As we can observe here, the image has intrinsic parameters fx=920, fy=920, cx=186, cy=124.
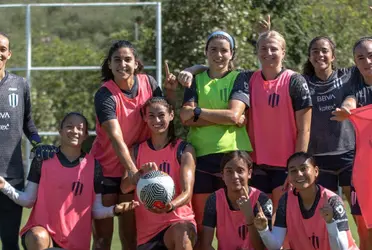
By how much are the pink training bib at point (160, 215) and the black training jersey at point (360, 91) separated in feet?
4.86

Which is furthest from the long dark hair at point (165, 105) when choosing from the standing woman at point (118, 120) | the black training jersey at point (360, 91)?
the black training jersey at point (360, 91)

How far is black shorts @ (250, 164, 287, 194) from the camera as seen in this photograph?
7375 mm

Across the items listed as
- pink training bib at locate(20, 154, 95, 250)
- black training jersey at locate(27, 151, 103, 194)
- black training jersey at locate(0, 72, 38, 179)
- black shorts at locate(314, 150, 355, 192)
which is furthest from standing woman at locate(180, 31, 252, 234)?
black training jersey at locate(0, 72, 38, 179)

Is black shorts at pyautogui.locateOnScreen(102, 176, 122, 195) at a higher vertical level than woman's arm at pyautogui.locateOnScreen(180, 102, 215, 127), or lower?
lower

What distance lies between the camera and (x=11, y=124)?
745 centimetres

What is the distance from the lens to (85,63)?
19.3m

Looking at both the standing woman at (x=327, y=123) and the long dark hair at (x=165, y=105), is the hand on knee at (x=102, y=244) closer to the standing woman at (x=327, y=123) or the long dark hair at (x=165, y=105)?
the long dark hair at (x=165, y=105)

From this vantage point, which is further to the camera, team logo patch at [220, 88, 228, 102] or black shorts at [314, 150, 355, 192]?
black shorts at [314, 150, 355, 192]

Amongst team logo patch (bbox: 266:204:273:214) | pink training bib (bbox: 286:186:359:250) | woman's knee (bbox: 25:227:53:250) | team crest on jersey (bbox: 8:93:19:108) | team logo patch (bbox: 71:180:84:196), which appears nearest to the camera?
pink training bib (bbox: 286:186:359:250)

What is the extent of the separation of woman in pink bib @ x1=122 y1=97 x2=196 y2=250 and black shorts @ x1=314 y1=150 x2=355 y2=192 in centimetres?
112

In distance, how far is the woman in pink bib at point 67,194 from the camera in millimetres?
7242

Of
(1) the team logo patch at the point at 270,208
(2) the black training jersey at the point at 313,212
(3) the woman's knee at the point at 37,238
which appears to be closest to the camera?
(2) the black training jersey at the point at 313,212

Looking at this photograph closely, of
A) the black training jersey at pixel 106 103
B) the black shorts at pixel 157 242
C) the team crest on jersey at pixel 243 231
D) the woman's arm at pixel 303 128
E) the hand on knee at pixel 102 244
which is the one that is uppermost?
the black training jersey at pixel 106 103

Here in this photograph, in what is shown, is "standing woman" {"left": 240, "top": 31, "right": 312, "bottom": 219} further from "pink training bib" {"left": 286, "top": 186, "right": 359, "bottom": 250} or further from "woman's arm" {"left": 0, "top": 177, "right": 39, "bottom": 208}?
"woman's arm" {"left": 0, "top": 177, "right": 39, "bottom": 208}
